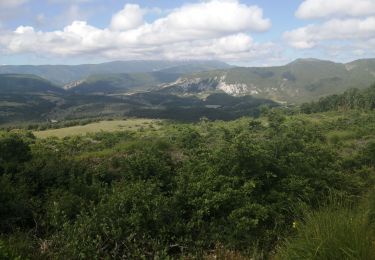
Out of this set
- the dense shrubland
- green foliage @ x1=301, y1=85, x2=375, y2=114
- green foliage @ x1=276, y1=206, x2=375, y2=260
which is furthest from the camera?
green foliage @ x1=301, y1=85, x2=375, y2=114

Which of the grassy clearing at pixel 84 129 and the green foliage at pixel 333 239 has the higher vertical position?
Result: the green foliage at pixel 333 239

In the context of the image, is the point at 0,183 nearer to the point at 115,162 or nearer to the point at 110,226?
the point at 110,226

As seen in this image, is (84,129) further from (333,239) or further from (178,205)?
(333,239)

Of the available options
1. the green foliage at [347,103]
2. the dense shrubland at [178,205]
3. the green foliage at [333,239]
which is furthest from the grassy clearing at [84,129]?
the green foliage at [333,239]

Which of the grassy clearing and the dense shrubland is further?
the grassy clearing

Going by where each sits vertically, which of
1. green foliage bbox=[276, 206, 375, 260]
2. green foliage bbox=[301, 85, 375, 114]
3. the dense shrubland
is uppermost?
green foliage bbox=[276, 206, 375, 260]

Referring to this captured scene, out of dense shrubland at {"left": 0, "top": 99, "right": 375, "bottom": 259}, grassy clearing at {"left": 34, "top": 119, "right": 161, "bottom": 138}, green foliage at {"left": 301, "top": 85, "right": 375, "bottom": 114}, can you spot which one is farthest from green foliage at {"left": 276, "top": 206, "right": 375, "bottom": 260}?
green foliage at {"left": 301, "top": 85, "right": 375, "bottom": 114}

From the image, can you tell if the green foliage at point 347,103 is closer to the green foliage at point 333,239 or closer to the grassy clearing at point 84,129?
the grassy clearing at point 84,129

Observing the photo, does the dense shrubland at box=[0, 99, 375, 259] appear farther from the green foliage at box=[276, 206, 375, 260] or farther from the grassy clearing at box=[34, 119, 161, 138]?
the grassy clearing at box=[34, 119, 161, 138]

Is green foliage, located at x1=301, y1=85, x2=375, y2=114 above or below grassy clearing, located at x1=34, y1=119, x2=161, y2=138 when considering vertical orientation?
above

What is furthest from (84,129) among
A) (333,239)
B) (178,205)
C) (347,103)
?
(333,239)

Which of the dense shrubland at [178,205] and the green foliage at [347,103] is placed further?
the green foliage at [347,103]

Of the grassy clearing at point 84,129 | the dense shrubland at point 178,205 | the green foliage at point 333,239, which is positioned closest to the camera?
the green foliage at point 333,239

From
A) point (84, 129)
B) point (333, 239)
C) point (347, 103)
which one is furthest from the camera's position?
point (347, 103)
